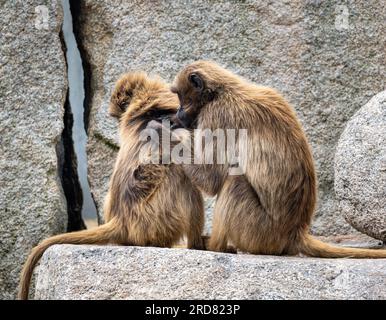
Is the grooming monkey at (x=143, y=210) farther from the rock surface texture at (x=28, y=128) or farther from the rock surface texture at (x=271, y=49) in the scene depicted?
the rock surface texture at (x=271, y=49)

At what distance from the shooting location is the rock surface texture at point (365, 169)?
691cm

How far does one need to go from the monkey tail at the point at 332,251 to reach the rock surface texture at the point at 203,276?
0.49 meters

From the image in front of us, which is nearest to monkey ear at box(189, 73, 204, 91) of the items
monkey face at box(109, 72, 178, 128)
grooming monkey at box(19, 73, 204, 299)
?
monkey face at box(109, 72, 178, 128)

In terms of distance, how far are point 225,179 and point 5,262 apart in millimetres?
2850

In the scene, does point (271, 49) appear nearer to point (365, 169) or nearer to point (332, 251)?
point (365, 169)

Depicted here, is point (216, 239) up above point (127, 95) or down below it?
below

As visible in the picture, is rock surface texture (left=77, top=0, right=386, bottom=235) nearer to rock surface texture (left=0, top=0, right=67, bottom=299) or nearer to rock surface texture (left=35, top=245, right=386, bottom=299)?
rock surface texture (left=0, top=0, right=67, bottom=299)

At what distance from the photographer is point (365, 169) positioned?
696cm

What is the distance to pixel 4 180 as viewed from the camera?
853cm

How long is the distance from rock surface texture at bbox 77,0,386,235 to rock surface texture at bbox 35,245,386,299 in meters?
3.00

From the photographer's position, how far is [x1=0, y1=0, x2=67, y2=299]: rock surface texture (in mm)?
8492

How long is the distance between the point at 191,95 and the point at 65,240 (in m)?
1.40

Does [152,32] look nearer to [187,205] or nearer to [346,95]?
[346,95]
